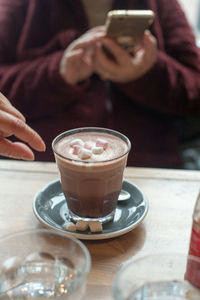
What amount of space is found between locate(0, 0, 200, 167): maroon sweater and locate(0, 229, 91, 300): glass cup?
0.86 m

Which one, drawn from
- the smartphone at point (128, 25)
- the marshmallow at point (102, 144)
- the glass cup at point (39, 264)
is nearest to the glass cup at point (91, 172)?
the marshmallow at point (102, 144)

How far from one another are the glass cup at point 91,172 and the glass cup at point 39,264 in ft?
0.48

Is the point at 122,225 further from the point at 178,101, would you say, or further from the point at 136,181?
the point at 178,101

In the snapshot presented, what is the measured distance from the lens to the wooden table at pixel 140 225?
0.74 m

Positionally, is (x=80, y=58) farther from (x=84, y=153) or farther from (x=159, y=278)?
(x=159, y=278)

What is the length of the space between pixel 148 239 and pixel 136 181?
234 mm

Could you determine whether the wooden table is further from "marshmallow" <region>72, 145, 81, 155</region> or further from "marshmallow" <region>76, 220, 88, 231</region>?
"marshmallow" <region>72, 145, 81, 155</region>

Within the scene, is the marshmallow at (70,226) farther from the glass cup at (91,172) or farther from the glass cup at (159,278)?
the glass cup at (159,278)

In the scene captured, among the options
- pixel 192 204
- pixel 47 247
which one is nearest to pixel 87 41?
pixel 192 204

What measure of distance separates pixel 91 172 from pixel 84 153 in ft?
0.14

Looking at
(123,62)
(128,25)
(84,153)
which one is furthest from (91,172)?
(123,62)

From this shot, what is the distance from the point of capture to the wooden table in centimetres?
74

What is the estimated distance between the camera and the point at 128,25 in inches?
50.7

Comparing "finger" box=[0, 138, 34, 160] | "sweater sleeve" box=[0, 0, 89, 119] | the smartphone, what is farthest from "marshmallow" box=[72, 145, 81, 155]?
"sweater sleeve" box=[0, 0, 89, 119]
